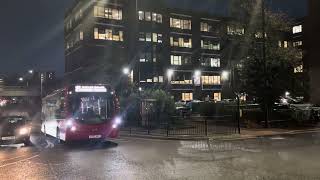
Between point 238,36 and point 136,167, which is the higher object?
point 238,36

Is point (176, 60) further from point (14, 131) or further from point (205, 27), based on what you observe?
point (14, 131)

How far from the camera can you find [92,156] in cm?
1664

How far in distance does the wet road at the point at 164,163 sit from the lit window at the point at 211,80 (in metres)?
76.7

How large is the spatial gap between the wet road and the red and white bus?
42.3 inches

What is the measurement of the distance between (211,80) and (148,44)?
730 inches

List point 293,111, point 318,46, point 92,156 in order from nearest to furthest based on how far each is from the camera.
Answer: point 92,156, point 293,111, point 318,46

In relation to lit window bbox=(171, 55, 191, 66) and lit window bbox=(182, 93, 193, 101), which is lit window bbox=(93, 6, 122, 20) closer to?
lit window bbox=(171, 55, 191, 66)

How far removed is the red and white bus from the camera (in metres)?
20.2

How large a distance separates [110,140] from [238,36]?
62.0ft

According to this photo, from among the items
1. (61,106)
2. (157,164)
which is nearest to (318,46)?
(61,106)

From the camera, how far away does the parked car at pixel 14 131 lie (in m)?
22.0

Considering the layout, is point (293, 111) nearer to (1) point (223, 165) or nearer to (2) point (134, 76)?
(1) point (223, 165)

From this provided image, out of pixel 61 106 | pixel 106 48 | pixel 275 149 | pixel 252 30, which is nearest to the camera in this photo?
pixel 275 149

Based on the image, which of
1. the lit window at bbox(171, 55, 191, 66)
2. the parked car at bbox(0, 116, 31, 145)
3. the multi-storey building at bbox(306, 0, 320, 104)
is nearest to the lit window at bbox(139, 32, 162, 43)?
the lit window at bbox(171, 55, 191, 66)
